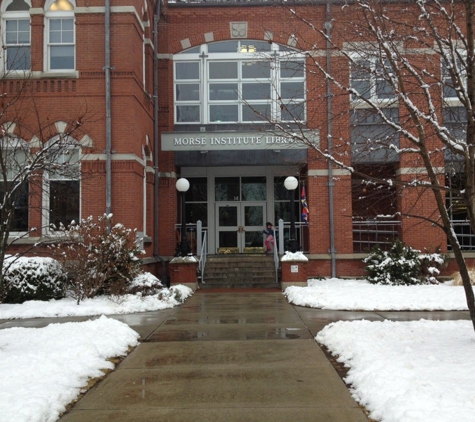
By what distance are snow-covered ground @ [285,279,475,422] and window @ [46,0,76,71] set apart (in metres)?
11.3

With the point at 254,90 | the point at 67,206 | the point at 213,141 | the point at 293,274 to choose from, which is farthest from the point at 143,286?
the point at 254,90

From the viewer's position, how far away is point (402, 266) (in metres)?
16.6

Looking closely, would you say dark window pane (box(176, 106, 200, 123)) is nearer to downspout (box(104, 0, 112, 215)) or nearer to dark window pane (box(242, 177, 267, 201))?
dark window pane (box(242, 177, 267, 201))

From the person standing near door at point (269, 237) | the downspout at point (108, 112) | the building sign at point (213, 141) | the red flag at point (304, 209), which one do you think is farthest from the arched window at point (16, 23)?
the red flag at point (304, 209)

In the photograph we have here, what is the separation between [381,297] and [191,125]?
32.5 feet

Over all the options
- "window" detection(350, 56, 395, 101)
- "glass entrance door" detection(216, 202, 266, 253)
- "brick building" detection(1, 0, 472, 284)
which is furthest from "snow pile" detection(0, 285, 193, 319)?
"glass entrance door" detection(216, 202, 266, 253)

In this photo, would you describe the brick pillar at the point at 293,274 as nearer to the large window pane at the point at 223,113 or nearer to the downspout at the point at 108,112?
the downspout at the point at 108,112

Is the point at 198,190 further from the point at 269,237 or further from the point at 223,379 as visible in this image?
the point at 223,379

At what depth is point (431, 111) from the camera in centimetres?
726

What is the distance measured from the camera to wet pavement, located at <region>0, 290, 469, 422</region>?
5.14 m

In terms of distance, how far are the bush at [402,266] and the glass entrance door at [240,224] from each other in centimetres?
558

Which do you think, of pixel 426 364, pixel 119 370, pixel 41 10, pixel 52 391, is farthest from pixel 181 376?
pixel 41 10

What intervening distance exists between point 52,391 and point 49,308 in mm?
7008

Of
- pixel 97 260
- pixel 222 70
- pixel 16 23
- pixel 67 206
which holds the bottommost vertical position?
pixel 97 260
